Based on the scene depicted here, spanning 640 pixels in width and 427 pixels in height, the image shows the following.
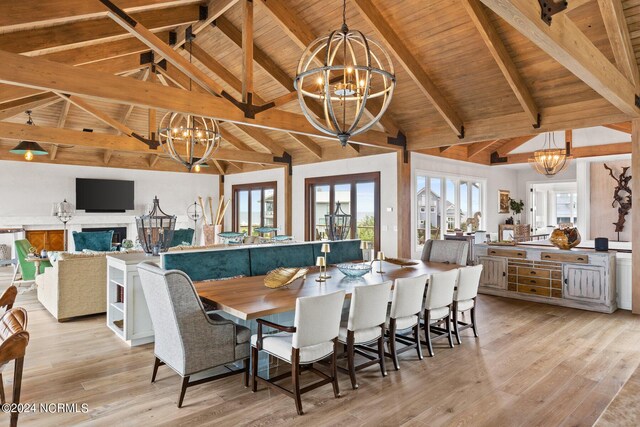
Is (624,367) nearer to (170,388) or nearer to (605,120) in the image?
(605,120)

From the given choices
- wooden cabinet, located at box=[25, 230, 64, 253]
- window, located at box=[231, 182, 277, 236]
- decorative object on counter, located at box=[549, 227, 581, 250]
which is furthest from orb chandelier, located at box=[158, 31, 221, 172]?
decorative object on counter, located at box=[549, 227, 581, 250]

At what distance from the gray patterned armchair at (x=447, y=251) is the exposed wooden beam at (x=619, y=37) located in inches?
113

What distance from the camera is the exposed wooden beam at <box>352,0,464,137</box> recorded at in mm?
5168


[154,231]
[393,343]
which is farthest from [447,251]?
[154,231]

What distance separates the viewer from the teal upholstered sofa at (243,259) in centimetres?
398

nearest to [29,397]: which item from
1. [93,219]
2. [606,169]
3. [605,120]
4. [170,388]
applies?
[170,388]

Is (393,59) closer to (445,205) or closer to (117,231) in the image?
(445,205)

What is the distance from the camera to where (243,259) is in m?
4.40

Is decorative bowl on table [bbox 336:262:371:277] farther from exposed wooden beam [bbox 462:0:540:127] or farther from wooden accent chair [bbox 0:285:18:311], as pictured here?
exposed wooden beam [bbox 462:0:540:127]

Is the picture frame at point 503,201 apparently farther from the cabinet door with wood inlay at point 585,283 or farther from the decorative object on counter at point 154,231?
the decorative object on counter at point 154,231

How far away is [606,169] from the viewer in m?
9.56

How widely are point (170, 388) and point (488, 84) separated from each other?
6.02 metres

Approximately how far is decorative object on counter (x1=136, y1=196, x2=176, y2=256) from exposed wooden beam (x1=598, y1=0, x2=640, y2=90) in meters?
5.21

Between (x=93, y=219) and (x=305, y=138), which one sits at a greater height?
(x=305, y=138)
